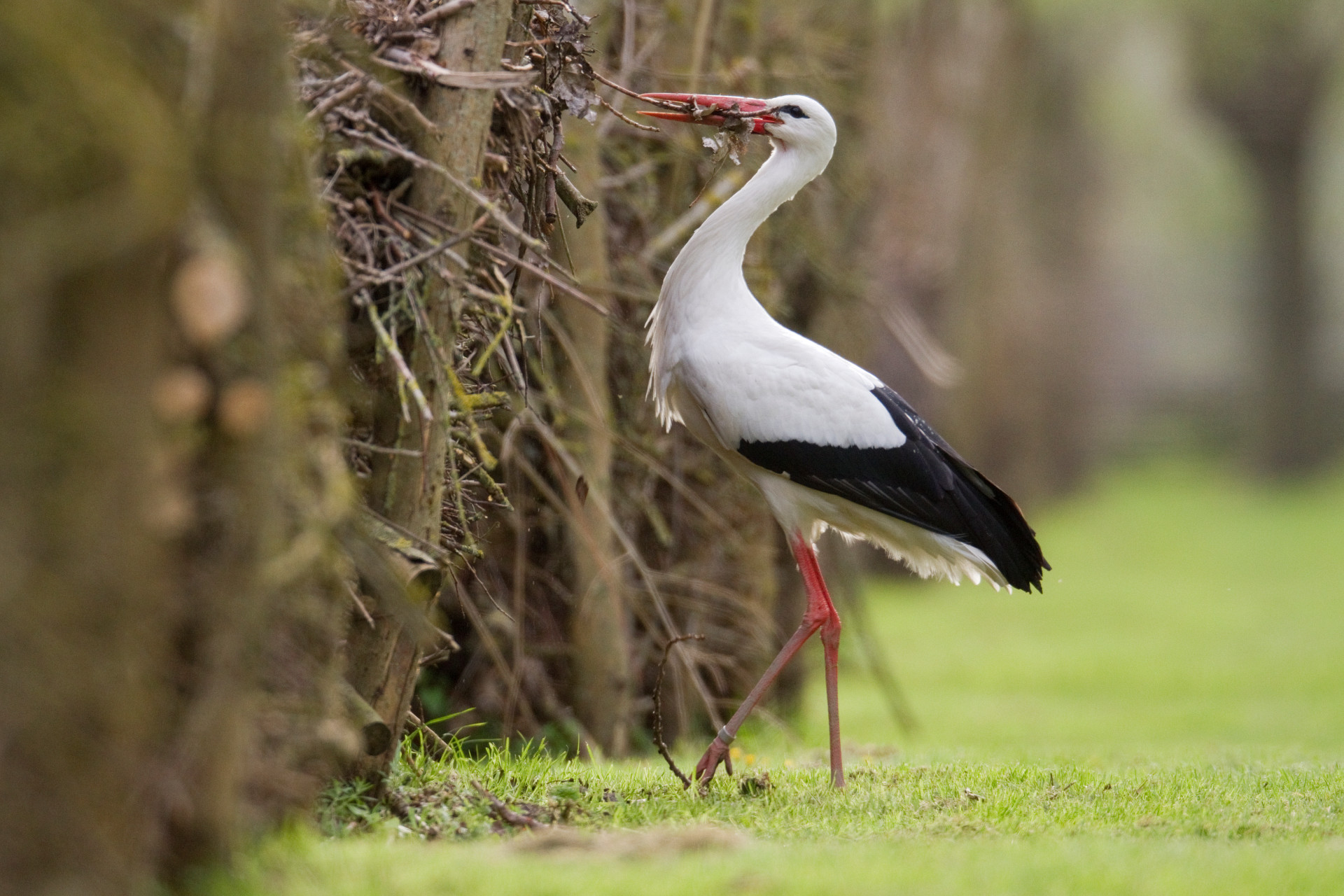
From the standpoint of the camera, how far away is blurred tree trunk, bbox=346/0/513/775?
471cm

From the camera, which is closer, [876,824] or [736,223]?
[876,824]

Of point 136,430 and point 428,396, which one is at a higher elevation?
point 136,430

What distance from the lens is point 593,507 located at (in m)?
8.09

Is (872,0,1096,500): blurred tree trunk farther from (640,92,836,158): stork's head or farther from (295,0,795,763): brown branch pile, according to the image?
(640,92,836,158): stork's head

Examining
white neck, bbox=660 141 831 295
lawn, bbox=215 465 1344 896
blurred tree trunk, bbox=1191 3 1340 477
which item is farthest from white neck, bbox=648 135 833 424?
blurred tree trunk, bbox=1191 3 1340 477

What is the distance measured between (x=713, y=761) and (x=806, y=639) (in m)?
0.79

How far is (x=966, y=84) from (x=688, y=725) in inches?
660

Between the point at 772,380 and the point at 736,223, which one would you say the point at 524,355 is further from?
the point at 736,223

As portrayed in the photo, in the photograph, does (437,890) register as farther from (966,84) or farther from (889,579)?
(889,579)

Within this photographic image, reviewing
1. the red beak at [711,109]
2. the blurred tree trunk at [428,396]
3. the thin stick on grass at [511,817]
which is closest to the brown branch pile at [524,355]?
the blurred tree trunk at [428,396]

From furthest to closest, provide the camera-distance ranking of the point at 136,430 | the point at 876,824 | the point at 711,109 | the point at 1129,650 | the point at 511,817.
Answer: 1. the point at 1129,650
2. the point at 711,109
3. the point at 876,824
4. the point at 511,817
5. the point at 136,430

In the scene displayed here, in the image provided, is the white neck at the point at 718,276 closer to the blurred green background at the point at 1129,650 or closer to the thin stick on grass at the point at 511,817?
the thin stick on grass at the point at 511,817

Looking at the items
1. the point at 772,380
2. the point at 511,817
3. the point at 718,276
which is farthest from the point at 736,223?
the point at 511,817

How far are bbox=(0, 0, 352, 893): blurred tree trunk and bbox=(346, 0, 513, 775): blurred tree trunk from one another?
1.50 meters
